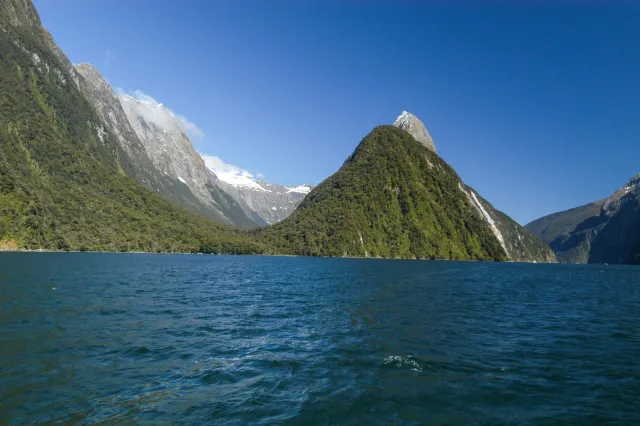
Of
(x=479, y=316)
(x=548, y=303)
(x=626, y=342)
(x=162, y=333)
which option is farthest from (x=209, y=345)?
(x=548, y=303)

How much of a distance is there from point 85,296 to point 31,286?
11.9 meters

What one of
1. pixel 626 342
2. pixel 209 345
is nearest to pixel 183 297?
pixel 209 345

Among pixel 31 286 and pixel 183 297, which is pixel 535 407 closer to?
pixel 183 297

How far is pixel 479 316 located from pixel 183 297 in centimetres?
3426

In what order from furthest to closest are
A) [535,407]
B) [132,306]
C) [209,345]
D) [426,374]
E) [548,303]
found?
[548,303]
[132,306]
[209,345]
[426,374]
[535,407]

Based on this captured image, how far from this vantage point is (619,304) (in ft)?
177

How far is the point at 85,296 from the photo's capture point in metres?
43.4

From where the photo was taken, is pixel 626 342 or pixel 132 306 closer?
pixel 626 342

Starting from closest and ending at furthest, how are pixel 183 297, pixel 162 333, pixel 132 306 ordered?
pixel 162 333
pixel 132 306
pixel 183 297

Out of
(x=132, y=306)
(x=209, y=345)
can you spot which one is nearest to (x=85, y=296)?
(x=132, y=306)

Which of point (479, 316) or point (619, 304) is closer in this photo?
point (479, 316)

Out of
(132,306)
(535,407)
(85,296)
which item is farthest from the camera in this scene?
(85,296)

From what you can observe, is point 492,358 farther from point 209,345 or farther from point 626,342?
point 209,345

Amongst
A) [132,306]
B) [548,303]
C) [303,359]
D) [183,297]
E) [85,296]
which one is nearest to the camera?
[303,359]
